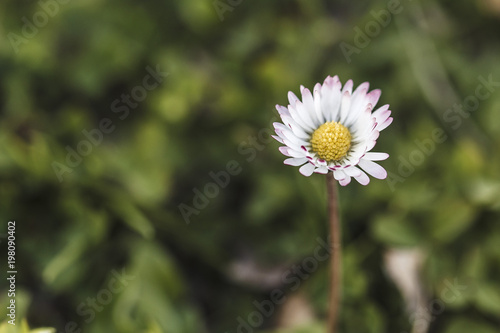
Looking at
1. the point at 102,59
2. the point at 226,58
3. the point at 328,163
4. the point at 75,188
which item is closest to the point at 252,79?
the point at 226,58

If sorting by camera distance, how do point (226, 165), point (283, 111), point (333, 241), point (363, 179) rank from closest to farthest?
1. point (363, 179)
2. point (283, 111)
3. point (333, 241)
4. point (226, 165)

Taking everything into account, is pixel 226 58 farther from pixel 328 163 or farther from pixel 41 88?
pixel 328 163

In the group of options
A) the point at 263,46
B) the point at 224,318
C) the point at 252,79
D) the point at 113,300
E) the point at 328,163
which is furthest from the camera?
the point at 263,46

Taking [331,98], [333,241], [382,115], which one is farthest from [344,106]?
[333,241]

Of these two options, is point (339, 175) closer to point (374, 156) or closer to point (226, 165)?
point (374, 156)

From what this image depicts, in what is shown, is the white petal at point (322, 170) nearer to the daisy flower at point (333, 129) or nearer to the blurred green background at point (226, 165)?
the daisy flower at point (333, 129)

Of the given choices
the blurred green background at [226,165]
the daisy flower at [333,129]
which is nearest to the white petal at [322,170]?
the daisy flower at [333,129]
